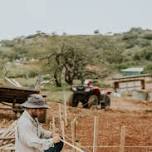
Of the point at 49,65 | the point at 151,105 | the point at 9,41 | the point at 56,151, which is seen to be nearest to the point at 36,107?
the point at 56,151

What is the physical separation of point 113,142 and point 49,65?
20.5 meters

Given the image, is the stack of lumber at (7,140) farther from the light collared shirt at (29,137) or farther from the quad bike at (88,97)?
the quad bike at (88,97)

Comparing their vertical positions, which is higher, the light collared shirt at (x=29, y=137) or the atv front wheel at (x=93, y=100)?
the light collared shirt at (x=29, y=137)

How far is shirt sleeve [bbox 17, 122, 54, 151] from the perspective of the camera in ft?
A: 21.4

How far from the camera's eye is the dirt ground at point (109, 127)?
43.3ft

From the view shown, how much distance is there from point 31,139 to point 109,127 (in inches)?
388

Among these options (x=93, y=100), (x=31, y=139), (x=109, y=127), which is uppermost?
(x=31, y=139)

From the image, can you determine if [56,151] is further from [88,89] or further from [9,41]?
[9,41]

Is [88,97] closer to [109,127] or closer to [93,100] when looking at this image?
[93,100]

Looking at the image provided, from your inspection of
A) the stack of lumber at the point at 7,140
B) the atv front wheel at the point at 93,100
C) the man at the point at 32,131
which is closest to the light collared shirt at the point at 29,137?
the man at the point at 32,131

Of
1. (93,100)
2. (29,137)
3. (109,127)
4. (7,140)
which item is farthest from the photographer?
(93,100)

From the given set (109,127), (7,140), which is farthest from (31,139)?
(109,127)

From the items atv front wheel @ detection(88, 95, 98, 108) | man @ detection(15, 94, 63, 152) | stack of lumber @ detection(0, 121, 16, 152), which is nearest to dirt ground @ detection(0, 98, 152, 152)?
stack of lumber @ detection(0, 121, 16, 152)

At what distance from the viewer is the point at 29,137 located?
21.4 feet
